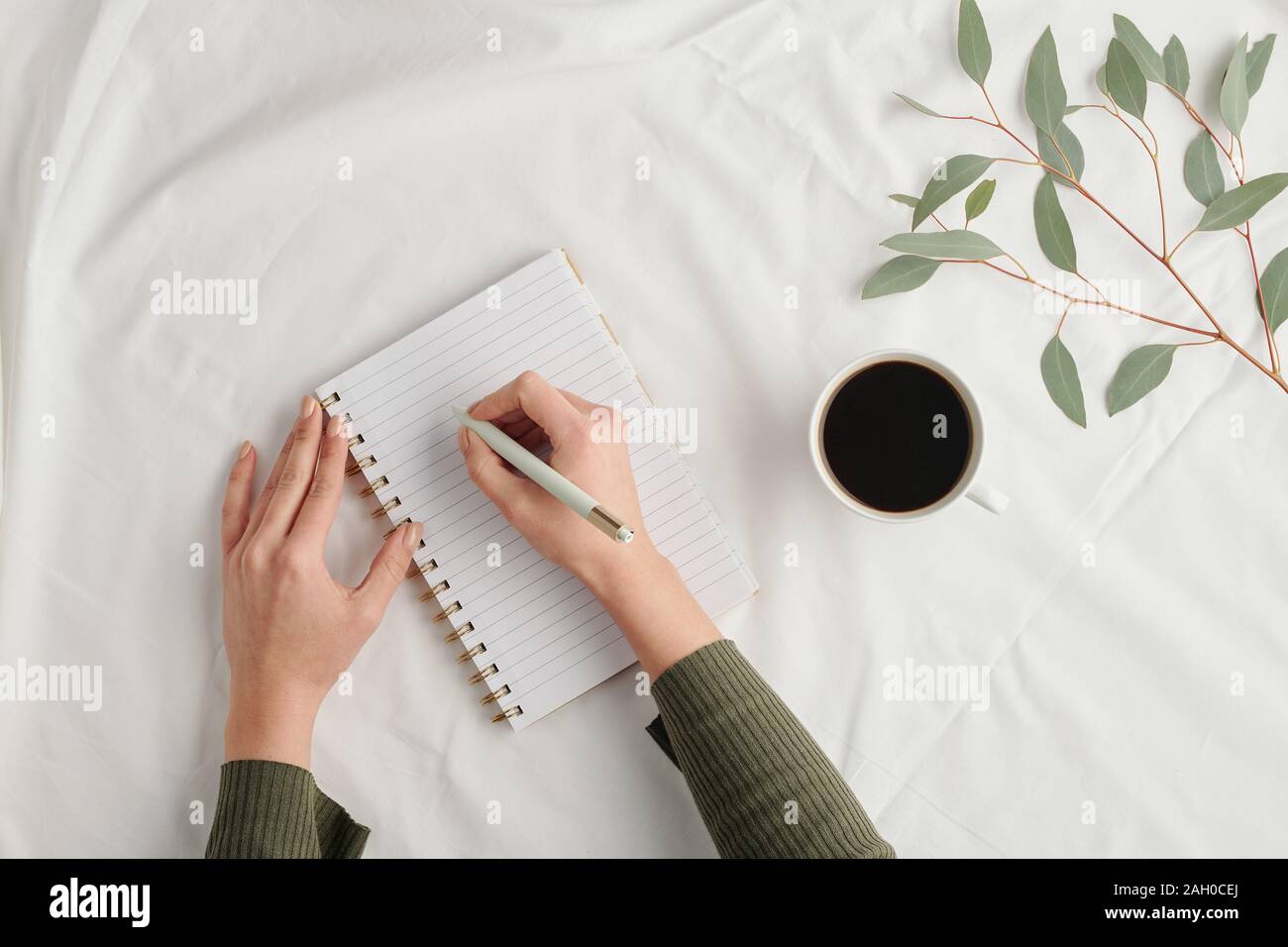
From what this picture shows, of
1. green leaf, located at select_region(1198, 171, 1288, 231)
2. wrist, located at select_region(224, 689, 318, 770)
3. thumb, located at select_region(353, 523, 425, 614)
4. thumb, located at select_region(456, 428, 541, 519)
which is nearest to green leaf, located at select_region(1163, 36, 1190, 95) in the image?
green leaf, located at select_region(1198, 171, 1288, 231)

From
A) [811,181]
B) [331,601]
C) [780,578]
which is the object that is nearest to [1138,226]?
[811,181]

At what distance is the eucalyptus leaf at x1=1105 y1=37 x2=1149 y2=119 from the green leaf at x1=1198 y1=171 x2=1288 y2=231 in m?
0.11

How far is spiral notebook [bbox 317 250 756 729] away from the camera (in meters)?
0.89

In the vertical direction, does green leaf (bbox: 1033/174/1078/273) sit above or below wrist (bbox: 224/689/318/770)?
above

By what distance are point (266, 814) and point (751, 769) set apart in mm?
402

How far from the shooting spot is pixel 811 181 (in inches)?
36.4

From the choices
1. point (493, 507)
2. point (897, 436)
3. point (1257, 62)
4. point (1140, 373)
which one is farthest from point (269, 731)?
point (1257, 62)

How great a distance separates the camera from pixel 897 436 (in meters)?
0.83

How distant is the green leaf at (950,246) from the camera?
0.88m

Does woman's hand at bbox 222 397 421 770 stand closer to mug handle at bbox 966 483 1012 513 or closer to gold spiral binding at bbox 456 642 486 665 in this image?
gold spiral binding at bbox 456 642 486 665

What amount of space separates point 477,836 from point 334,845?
123 millimetres

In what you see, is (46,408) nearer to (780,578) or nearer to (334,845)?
(334,845)
